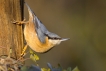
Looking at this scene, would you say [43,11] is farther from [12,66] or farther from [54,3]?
[12,66]

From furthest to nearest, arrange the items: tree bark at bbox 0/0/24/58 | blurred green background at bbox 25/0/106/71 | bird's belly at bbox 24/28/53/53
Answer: blurred green background at bbox 25/0/106/71, bird's belly at bbox 24/28/53/53, tree bark at bbox 0/0/24/58

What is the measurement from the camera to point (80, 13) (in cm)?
610

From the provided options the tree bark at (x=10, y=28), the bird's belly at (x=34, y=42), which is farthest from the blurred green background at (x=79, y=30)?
the tree bark at (x=10, y=28)

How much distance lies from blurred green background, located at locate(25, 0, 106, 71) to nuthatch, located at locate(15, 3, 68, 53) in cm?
239

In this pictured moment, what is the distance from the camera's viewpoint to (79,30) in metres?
6.18

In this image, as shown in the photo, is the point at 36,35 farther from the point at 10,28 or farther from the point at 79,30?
the point at 79,30

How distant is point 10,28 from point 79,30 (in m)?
3.26

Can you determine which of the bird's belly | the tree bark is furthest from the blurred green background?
the tree bark

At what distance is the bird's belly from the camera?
3.24 metres

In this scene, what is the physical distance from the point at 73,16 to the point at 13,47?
3279mm

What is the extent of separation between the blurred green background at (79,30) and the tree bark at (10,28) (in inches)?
108

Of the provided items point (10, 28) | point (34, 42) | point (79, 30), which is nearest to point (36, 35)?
point (34, 42)

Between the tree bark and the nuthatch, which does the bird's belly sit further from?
the tree bark

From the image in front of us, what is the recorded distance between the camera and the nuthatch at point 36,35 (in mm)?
3264
